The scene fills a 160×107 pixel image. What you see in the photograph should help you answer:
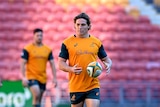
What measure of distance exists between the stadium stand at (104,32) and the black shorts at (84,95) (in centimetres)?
868

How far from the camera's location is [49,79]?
17.9 m

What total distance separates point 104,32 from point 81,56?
A: 1129 centimetres

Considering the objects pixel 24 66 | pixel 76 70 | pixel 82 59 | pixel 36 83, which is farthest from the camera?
pixel 36 83

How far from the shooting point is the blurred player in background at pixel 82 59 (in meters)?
8.22

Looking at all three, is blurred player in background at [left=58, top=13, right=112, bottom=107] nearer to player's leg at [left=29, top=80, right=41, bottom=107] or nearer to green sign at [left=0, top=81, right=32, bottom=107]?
player's leg at [left=29, top=80, right=41, bottom=107]

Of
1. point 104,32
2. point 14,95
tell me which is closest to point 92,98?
point 14,95

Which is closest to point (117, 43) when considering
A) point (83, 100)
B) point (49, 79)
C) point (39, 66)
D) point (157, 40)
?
point (157, 40)

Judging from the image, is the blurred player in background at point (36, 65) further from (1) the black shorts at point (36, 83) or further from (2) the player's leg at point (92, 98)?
(2) the player's leg at point (92, 98)

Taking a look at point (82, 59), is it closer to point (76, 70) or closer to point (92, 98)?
A: point (76, 70)

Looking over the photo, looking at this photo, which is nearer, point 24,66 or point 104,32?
point 24,66

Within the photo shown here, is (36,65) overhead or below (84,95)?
overhead

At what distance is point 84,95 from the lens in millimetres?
8406

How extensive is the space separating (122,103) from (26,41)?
465 centimetres

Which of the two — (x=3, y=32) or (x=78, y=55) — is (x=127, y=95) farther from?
(x=78, y=55)
